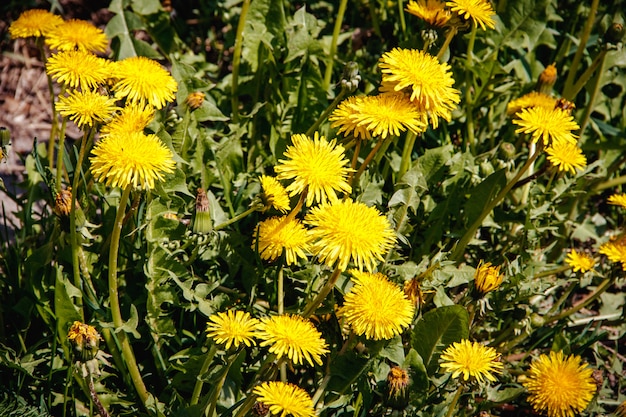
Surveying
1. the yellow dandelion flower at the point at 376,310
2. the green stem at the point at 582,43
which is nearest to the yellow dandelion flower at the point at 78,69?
the yellow dandelion flower at the point at 376,310

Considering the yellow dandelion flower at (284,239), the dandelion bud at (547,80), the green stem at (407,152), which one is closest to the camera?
the yellow dandelion flower at (284,239)

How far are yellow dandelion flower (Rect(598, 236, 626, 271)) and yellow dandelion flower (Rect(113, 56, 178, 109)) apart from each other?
1.57 meters

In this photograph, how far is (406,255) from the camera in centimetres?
265

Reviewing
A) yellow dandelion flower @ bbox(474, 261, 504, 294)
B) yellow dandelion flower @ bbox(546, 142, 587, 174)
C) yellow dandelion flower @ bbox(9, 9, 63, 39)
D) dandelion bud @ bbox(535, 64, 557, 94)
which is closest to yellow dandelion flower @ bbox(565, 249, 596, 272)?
yellow dandelion flower @ bbox(546, 142, 587, 174)

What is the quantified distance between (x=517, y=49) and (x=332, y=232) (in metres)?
1.82

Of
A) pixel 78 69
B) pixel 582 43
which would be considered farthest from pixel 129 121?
pixel 582 43

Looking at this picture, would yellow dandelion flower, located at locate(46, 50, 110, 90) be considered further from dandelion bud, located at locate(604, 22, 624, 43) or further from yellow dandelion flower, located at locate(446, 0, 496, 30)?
dandelion bud, located at locate(604, 22, 624, 43)

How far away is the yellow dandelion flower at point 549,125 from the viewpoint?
2059 mm

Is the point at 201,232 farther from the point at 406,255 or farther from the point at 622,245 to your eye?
the point at 622,245

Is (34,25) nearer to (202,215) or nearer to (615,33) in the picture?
(202,215)

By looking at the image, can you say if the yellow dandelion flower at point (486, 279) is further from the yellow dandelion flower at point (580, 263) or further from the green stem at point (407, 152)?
the green stem at point (407, 152)

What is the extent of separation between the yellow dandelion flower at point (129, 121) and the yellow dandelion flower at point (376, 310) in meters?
0.71

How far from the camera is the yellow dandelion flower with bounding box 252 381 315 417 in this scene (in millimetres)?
1646

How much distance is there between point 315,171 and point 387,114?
27 cm
